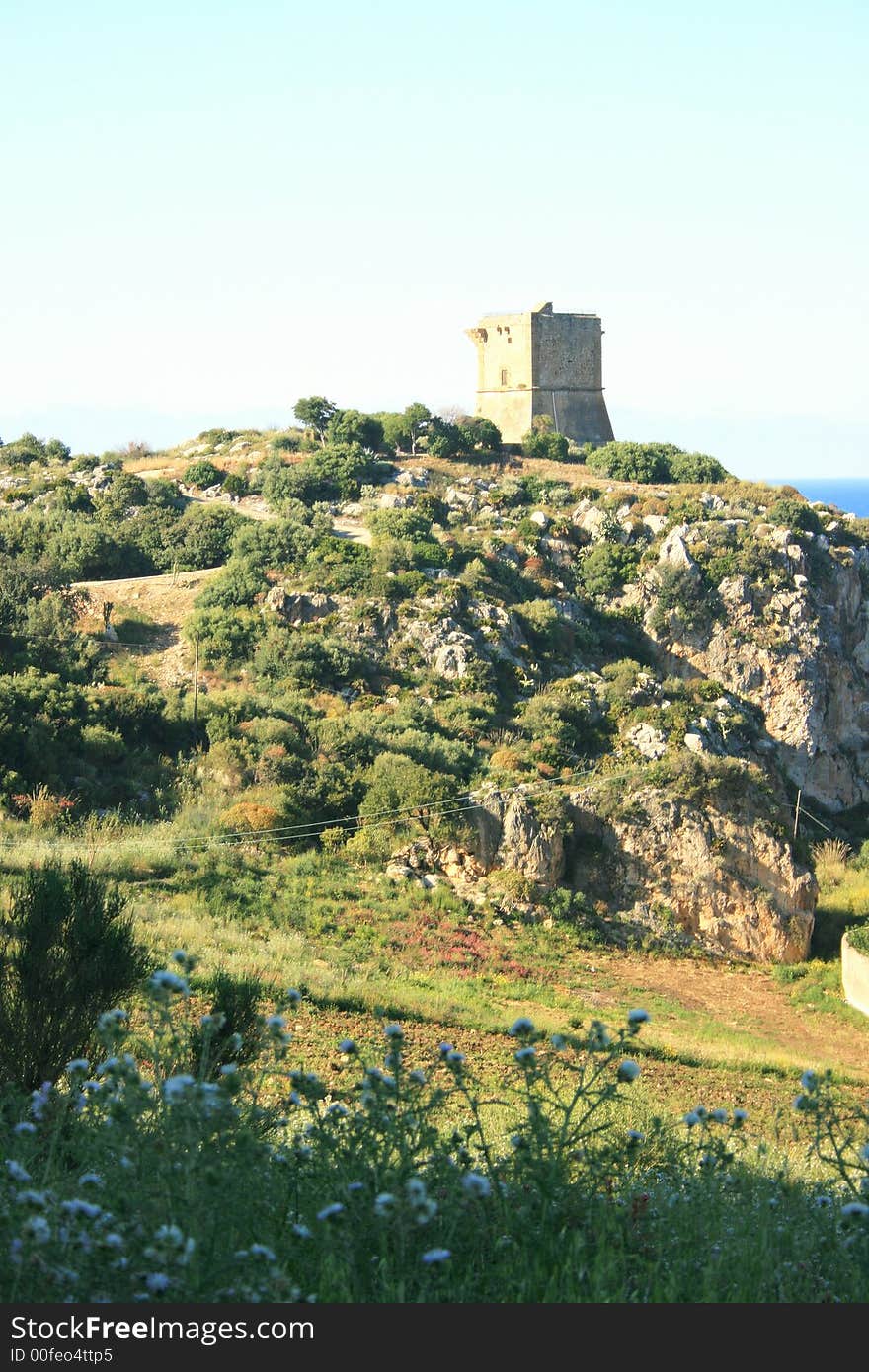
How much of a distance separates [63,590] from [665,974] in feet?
62.0

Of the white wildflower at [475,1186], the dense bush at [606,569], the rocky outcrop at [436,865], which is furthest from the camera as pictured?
the dense bush at [606,569]

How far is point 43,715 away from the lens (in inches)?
966

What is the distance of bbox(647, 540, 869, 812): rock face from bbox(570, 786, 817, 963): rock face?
13.8 metres

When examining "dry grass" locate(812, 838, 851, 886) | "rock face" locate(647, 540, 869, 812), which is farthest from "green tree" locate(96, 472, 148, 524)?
"dry grass" locate(812, 838, 851, 886)

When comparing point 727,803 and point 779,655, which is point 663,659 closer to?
point 779,655

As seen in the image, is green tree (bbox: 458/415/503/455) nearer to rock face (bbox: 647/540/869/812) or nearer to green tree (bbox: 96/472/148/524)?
green tree (bbox: 96/472/148/524)

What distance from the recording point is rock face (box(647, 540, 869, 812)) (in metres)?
39.1

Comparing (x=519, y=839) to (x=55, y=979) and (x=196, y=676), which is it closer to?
(x=196, y=676)

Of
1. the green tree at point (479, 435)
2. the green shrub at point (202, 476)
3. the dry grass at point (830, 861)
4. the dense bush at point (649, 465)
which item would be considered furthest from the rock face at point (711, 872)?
the green tree at point (479, 435)

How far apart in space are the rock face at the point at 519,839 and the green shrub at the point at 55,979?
15235 millimetres

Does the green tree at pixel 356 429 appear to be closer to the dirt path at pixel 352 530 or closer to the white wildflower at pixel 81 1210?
the dirt path at pixel 352 530

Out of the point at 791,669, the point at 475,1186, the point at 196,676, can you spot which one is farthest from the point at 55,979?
the point at 791,669

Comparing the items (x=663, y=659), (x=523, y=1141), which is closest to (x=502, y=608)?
(x=663, y=659)

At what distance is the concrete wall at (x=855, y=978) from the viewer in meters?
20.5
